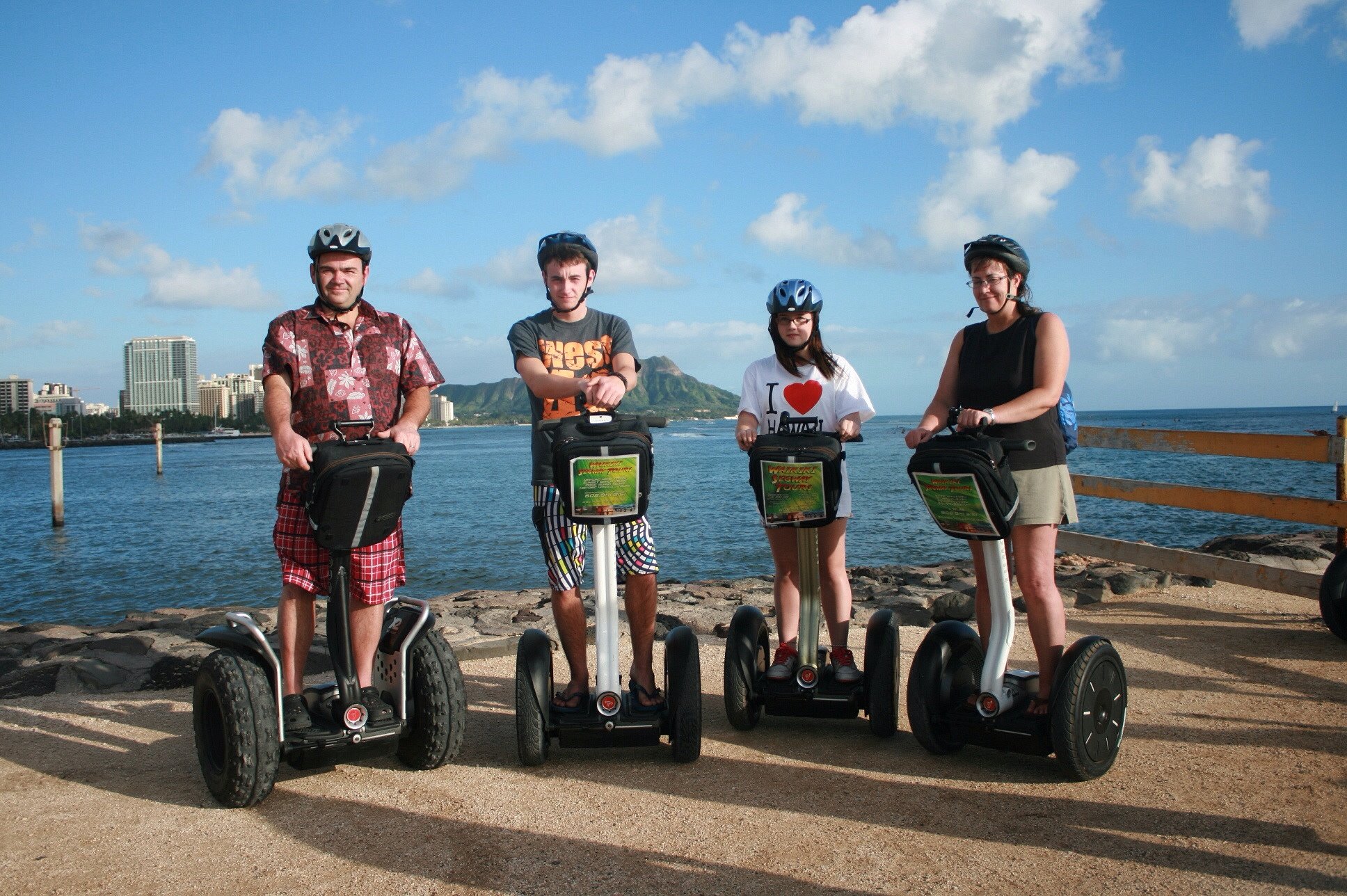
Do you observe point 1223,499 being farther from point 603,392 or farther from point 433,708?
point 433,708

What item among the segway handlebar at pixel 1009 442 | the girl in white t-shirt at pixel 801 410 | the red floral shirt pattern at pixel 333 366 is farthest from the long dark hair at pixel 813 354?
the red floral shirt pattern at pixel 333 366

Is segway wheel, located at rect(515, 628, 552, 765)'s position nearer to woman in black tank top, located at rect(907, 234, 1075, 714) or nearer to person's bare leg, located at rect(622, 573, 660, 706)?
person's bare leg, located at rect(622, 573, 660, 706)

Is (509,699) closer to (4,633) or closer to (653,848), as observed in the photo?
(653,848)

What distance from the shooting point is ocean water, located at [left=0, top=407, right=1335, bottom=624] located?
1794 cm

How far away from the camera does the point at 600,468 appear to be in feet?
12.5

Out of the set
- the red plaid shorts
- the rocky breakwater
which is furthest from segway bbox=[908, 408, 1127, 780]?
the rocky breakwater

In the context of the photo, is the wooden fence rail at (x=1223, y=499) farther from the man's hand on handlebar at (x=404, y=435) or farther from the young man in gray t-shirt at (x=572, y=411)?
the man's hand on handlebar at (x=404, y=435)

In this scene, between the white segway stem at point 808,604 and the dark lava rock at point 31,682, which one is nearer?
the white segway stem at point 808,604

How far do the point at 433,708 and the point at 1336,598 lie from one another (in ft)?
16.0

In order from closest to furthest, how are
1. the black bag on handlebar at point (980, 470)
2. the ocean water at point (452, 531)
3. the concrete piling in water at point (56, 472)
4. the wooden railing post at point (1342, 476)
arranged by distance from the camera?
the black bag on handlebar at point (980, 470)
the wooden railing post at point (1342, 476)
the ocean water at point (452, 531)
the concrete piling in water at point (56, 472)

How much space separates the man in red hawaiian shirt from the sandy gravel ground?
547 millimetres

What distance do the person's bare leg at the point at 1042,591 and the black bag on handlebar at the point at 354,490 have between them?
2343 millimetres

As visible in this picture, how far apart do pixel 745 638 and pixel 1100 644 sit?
1489 millimetres

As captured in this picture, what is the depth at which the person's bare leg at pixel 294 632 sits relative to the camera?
3.81 metres
